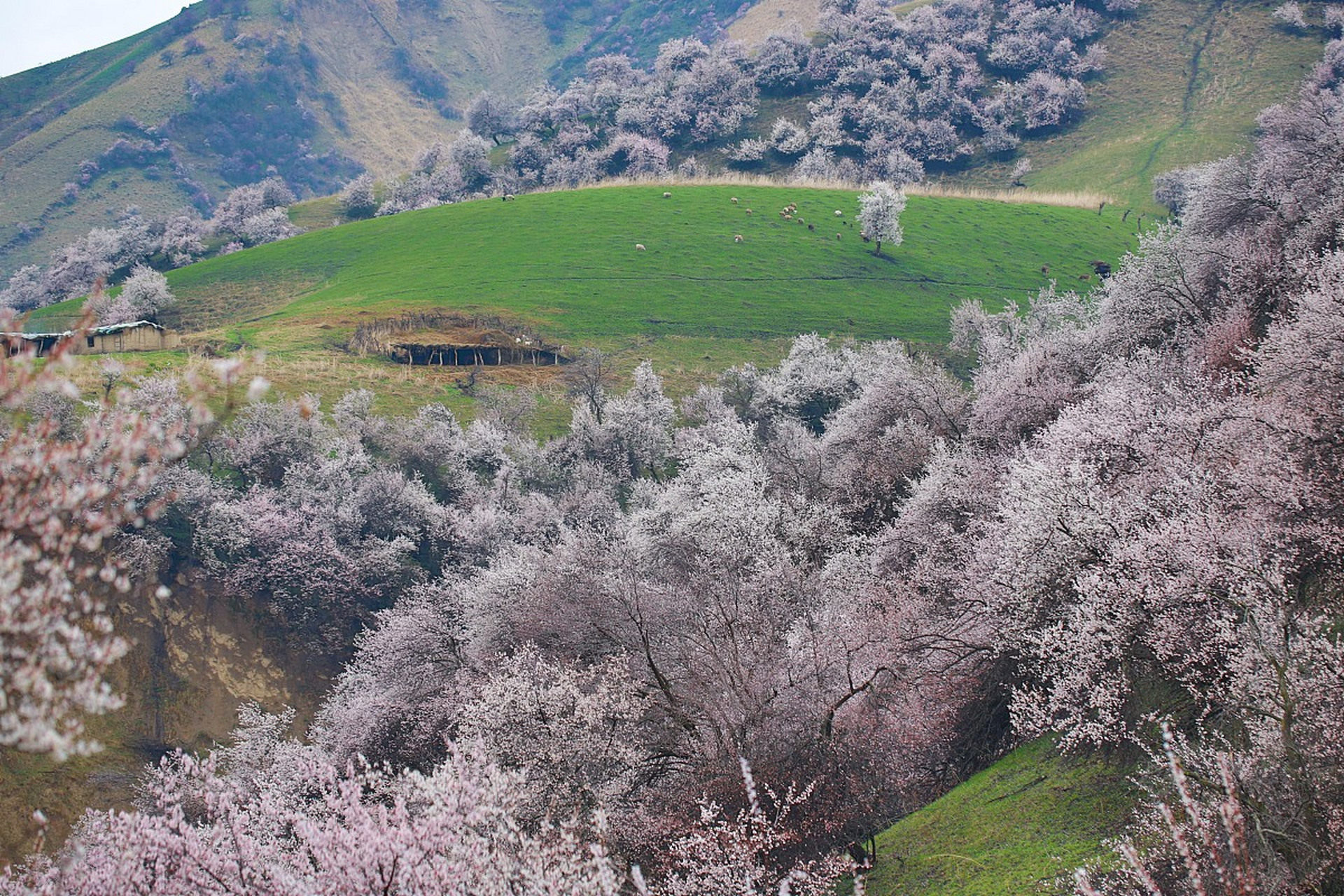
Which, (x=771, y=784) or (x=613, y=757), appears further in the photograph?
(x=613, y=757)

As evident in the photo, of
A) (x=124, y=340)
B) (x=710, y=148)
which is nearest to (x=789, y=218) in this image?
(x=710, y=148)

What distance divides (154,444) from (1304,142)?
45278 millimetres

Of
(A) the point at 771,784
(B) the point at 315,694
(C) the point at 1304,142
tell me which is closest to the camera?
(A) the point at 771,784

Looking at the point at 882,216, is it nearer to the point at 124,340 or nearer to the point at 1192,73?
the point at 1192,73

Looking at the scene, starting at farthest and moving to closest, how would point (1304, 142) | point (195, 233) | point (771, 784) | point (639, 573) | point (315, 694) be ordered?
point (195, 233)
point (315, 694)
point (1304, 142)
point (639, 573)
point (771, 784)

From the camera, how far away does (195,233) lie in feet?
332

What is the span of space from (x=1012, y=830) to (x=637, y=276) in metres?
67.0

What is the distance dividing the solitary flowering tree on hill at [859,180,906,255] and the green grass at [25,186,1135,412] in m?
1.45

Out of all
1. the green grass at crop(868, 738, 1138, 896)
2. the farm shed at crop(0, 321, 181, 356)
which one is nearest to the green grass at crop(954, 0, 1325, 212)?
the green grass at crop(868, 738, 1138, 896)

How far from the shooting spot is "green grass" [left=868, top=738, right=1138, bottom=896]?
15.1 meters

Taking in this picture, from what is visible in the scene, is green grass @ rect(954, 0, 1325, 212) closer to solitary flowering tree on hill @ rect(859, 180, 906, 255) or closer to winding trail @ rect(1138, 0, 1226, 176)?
winding trail @ rect(1138, 0, 1226, 176)

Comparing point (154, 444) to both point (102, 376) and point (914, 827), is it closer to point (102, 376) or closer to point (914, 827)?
point (914, 827)

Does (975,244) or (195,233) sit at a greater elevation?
(195,233)

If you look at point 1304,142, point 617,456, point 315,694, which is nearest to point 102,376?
point 315,694
